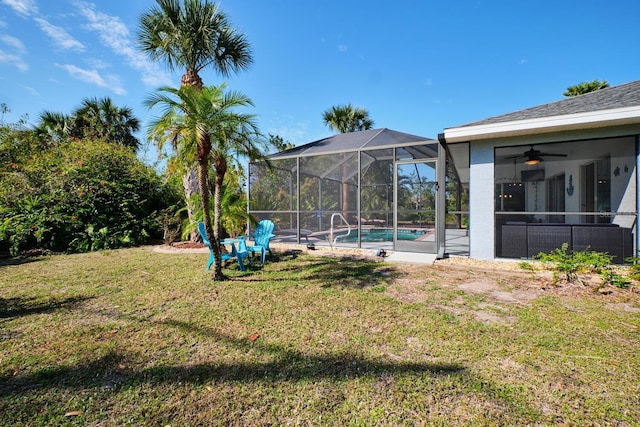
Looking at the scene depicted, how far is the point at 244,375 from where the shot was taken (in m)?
2.15

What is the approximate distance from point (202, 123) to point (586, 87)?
1906cm

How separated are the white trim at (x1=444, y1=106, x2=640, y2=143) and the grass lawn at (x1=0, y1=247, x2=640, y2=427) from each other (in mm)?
3040

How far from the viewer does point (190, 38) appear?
8.05m

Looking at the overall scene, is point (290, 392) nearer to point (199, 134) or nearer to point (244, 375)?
point (244, 375)

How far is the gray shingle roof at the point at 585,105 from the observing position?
5040mm

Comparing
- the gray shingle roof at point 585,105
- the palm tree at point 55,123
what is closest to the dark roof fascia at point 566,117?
the gray shingle roof at point 585,105

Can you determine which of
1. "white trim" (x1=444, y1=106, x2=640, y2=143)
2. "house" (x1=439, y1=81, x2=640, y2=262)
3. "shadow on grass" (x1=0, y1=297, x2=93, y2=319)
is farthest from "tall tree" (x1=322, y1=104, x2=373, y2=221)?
"shadow on grass" (x1=0, y1=297, x2=93, y2=319)

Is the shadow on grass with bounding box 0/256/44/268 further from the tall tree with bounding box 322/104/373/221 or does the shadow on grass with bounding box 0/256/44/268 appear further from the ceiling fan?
the tall tree with bounding box 322/104/373/221

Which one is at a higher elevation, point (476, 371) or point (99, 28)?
point (99, 28)

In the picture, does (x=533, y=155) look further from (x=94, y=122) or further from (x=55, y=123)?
(x=55, y=123)

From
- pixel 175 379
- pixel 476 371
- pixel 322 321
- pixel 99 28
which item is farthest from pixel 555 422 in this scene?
pixel 99 28

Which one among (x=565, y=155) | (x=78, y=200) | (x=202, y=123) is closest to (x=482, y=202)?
(x=565, y=155)

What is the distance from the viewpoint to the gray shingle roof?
5.04 metres

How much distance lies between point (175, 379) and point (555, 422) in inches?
102
